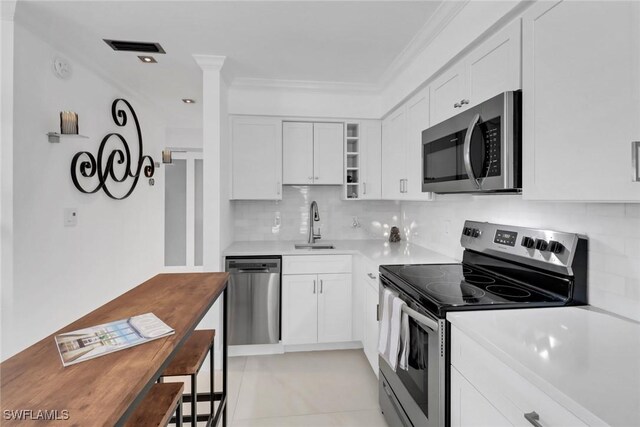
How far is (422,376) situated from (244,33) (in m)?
2.39

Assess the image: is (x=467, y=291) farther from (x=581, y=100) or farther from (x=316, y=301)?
(x=316, y=301)

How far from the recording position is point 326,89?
130 inches

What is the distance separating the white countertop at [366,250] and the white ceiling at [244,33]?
1.61 meters

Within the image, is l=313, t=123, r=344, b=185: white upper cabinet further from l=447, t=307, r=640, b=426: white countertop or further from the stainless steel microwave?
l=447, t=307, r=640, b=426: white countertop

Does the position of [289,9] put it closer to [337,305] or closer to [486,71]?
[486,71]

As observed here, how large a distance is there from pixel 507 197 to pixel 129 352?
198 cm

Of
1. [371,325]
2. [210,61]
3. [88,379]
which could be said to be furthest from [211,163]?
[88,379]

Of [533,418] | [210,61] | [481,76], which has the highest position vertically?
[210,61]

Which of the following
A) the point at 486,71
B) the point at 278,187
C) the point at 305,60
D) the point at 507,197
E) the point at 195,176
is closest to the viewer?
the point at 486,71

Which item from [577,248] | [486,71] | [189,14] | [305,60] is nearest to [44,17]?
[189,14]

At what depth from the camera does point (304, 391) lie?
244 cm

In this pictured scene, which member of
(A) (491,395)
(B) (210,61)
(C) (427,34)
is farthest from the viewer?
(B) (210,61)

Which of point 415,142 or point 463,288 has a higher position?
point 415,142

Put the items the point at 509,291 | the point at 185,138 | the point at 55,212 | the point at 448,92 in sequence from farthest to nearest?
the point at 185,138 < the point at 55,212 < the point at 448,92 < the point at 509,291
